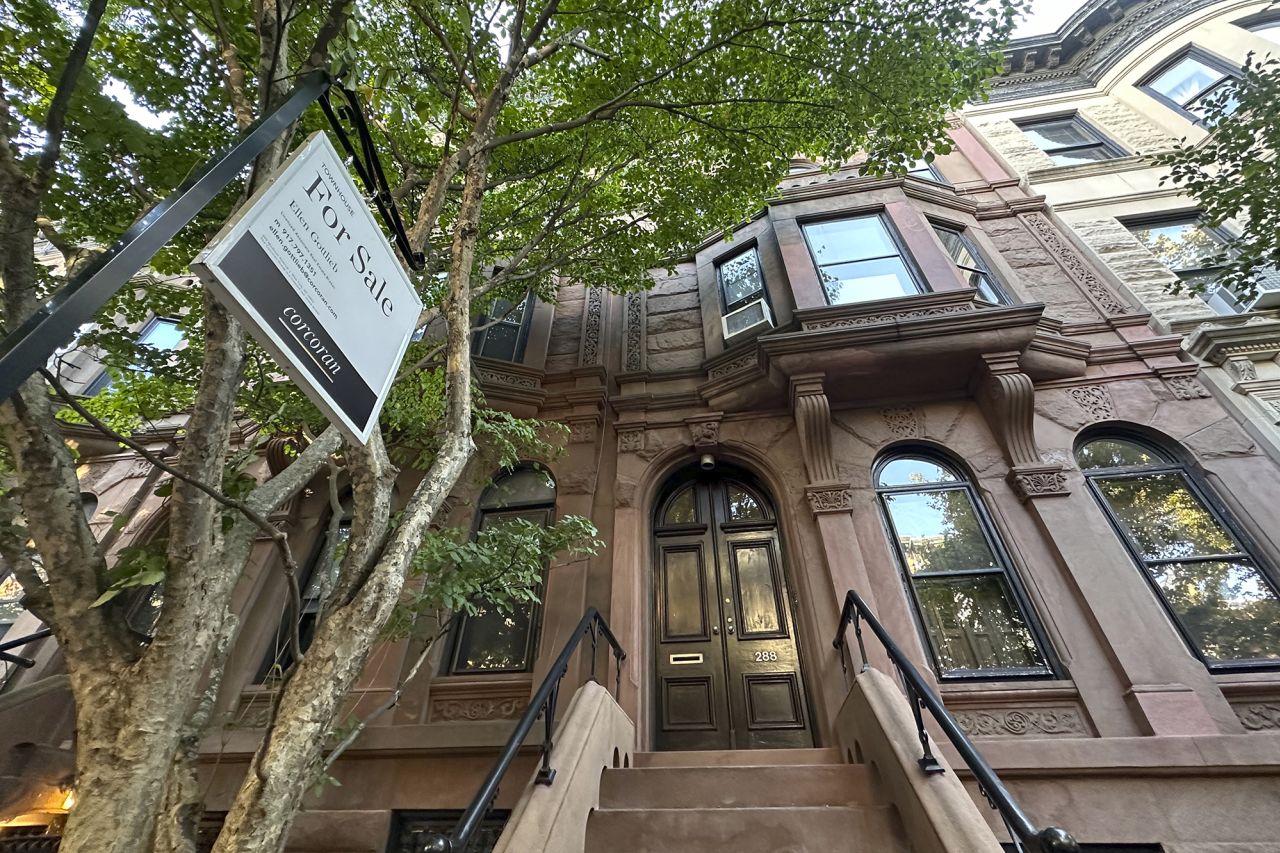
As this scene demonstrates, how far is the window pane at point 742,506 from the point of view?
676 cm

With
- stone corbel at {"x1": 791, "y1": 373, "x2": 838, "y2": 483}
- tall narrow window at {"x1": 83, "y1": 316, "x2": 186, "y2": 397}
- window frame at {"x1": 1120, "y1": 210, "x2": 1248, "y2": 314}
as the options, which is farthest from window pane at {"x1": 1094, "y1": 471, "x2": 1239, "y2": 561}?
tall narrow window at {"x1": 83, "y1": 316, "x2": 186, "y2": 397}

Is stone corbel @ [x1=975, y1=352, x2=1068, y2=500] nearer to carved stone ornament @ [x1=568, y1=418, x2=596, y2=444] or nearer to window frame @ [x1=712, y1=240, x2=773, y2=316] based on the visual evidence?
window frame @ [x1=712, y1=240, x2=773, y2=316]

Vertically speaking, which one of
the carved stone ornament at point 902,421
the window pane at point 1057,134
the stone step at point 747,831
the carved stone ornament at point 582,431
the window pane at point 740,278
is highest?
the window pane at point 1057,134

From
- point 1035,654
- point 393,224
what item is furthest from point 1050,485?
point 393,224

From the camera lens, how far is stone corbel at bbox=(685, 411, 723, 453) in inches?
275

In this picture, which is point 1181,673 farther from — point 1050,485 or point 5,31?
point 5,31

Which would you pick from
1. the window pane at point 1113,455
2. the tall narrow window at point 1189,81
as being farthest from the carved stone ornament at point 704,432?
the tall narrow window at point 1189,81

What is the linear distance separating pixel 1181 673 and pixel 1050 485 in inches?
73.4

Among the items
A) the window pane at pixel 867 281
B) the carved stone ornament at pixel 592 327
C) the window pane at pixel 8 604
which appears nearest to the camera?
the window pane at pixel 8 604

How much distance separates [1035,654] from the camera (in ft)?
16.7

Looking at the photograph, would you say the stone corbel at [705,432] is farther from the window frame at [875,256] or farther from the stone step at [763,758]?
the stone step at [763,758]

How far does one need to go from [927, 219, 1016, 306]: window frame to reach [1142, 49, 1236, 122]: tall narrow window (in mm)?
5621

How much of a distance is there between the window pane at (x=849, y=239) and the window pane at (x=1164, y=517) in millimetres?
4103

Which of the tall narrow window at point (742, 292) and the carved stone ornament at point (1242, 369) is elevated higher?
the tall narrow window at point (742, 292)
